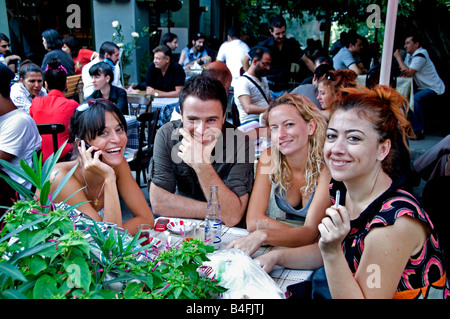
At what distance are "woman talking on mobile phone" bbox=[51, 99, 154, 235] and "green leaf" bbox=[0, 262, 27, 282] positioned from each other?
3.95 ft

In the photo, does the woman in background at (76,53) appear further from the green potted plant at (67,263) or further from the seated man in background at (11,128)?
the green potted plant at (67,263)

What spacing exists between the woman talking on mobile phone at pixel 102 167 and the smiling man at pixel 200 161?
171 millimetres

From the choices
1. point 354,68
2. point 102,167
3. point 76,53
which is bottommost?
point 102,167

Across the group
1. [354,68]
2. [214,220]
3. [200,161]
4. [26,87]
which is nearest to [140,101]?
[26,87]

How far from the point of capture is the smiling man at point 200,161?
98.3 inches

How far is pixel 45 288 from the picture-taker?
104 cm

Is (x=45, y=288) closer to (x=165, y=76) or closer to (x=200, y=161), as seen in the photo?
(x=200, y=161)

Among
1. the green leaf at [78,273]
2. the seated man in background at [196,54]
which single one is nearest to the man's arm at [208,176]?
the green leaf at [78,273]

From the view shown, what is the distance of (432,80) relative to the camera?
24.7ft

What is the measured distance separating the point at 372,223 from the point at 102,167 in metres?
1.53

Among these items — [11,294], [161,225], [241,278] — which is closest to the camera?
[11,294]

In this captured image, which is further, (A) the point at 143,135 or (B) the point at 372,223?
(A) the point at 143,135
